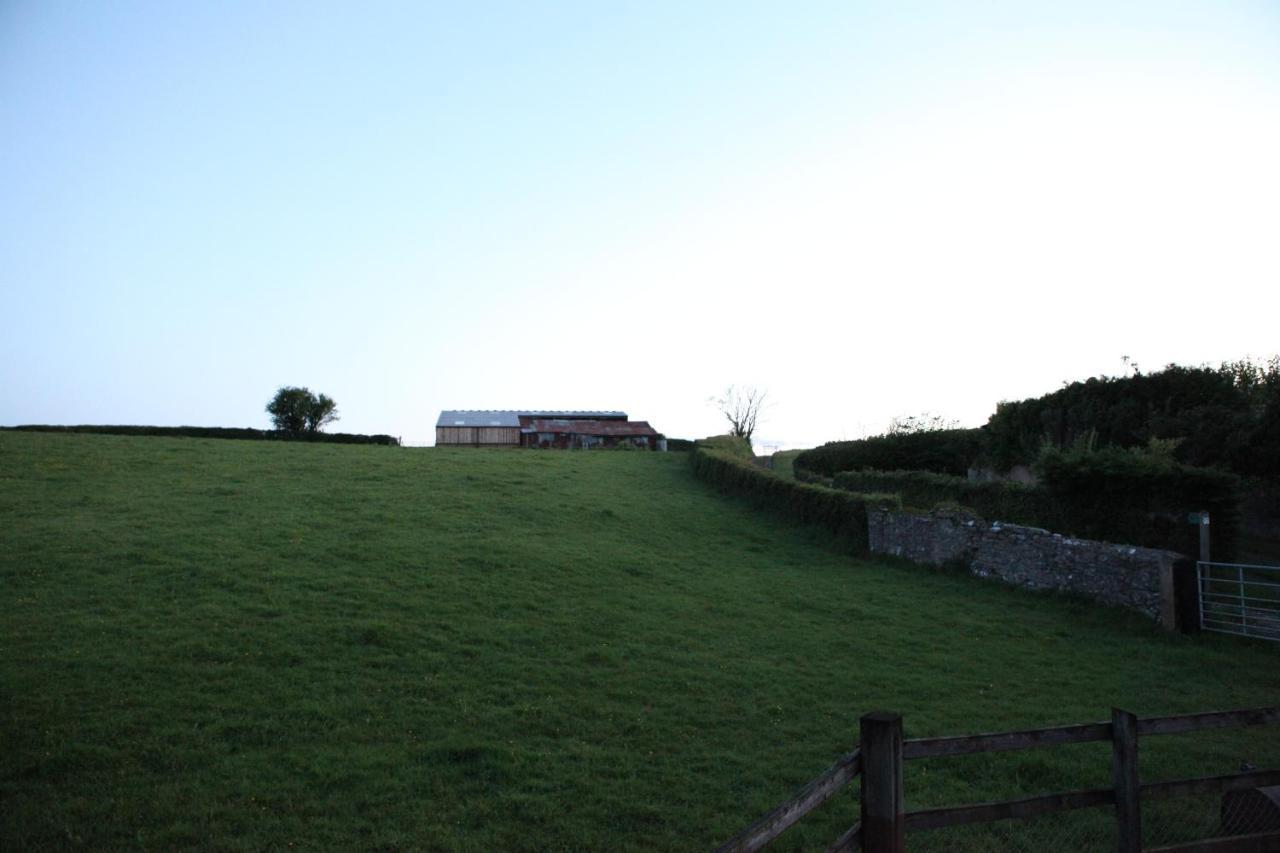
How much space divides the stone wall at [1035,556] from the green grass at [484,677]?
0.67 m

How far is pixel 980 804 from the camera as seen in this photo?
5059mm

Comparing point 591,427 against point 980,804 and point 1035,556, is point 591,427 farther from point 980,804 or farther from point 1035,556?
point 980,804

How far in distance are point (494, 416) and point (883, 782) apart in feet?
238

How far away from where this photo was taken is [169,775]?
752 cm

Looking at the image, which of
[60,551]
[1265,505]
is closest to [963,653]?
[60,551]

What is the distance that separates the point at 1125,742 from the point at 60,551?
18.4m

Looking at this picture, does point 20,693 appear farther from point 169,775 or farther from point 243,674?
point 169,775

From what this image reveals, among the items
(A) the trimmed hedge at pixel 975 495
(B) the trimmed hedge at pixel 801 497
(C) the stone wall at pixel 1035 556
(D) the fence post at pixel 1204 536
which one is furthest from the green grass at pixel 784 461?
(D) the fence post at pixel 1204 536

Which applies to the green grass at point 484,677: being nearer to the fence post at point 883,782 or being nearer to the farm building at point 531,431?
the fence post at point 883,782

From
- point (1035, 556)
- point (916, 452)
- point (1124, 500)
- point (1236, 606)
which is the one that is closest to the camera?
point (1236, 606)

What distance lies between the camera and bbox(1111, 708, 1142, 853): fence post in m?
5.15

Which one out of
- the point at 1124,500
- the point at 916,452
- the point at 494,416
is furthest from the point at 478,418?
the point at 1124,500

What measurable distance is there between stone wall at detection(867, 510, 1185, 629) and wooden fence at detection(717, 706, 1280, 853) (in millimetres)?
12391

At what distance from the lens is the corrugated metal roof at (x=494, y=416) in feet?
239
